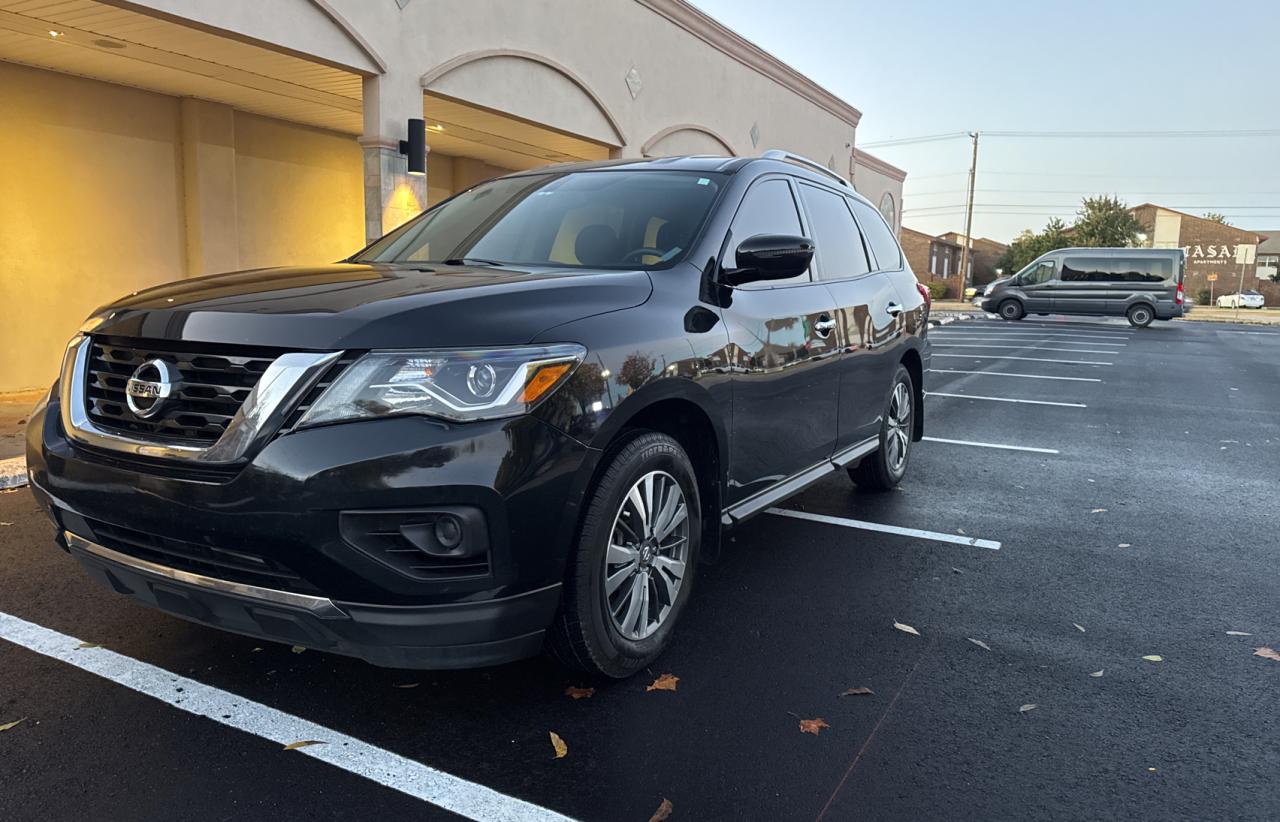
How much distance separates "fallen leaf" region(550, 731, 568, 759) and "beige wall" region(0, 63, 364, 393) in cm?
1032

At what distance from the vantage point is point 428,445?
2424mm

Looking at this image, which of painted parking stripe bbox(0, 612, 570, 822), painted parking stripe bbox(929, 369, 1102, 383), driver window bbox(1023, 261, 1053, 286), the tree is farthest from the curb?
the tree

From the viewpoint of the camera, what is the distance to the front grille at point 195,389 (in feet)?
8.29

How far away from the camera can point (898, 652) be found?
138 inches

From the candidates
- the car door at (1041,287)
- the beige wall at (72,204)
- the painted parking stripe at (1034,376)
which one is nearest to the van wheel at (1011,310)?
the car door at (1041,287)

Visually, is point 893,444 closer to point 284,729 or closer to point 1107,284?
point 284,729

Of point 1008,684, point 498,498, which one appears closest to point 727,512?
point 1008,684

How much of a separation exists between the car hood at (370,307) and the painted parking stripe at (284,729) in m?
1.18

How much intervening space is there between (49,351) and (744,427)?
1031cm

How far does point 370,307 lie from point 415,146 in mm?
8463

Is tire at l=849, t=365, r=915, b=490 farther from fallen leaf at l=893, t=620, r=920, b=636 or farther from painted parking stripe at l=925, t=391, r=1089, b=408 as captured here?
painted parking stripe at l=925, t=391, r=1089, b=408

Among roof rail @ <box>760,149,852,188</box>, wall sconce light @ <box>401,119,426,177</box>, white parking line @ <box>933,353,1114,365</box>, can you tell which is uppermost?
wall sconce light @ <box>401,119,426,177</box>

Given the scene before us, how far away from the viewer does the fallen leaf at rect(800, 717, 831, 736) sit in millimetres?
2888

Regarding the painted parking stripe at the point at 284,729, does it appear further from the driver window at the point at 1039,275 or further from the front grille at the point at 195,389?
the driver window at the point at 1039,275
